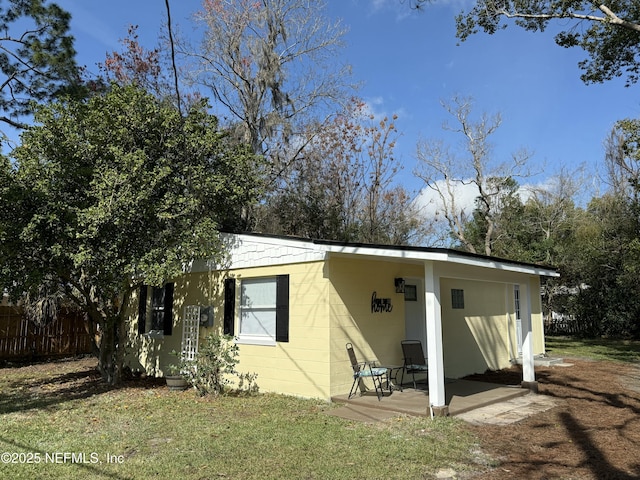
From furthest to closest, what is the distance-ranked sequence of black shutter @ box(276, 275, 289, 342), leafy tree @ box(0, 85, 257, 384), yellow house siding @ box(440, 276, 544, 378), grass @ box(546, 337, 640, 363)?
grass @ box(546, 337, 640, 363) < yellow house siding @ box(440, 276, 544, 378) < black shutter @ box(276, 275, 289, 342) < leafy tree @ box(0, 85, 257, 384)

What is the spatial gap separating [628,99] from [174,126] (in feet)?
41.9

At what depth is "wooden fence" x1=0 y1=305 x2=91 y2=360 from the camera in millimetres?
13156

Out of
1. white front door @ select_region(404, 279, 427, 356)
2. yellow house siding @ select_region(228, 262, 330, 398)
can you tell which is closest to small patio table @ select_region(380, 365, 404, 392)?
white front door @ select_region(404, 279, 427, 356)

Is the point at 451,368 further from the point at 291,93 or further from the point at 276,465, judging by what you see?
the point at 291,93

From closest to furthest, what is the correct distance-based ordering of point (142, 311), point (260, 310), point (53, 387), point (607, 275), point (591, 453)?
1. point (591, 453)
2. point (260, 310)
3. point (53, 387)
4. point (142, 311)
5. point (607, 275)

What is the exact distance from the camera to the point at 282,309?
26.6 feet

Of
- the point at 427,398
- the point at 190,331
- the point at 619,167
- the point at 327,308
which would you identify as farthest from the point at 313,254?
the point at 619,167

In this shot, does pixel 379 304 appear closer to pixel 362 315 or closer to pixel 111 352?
pixel 362 315

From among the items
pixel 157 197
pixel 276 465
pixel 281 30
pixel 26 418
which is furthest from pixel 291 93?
pixel 276 465

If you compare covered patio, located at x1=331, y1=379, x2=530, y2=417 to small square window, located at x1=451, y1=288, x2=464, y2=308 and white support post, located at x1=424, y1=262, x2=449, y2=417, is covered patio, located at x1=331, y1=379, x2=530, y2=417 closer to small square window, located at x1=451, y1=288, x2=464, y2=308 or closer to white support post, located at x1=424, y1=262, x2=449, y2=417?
white support post, located at x1=424, y1=262, x2=449, y2=417

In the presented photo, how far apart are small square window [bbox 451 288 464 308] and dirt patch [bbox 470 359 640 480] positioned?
242cm

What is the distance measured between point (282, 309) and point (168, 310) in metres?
3.65

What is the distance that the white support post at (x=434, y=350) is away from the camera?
6219 millimetres

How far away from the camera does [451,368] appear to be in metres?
9.80
